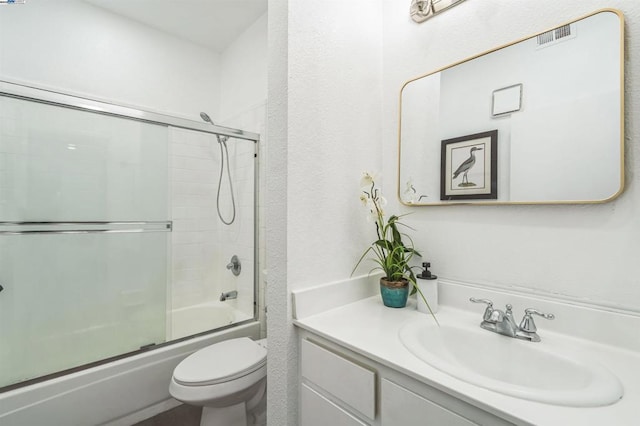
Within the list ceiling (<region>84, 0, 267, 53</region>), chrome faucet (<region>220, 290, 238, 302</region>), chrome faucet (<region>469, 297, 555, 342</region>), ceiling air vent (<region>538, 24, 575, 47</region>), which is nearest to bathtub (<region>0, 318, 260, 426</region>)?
chrome faucet (<region>220, 290, 238, 302</region>)

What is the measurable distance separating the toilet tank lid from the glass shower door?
18.5 inches

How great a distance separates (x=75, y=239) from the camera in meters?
1.56

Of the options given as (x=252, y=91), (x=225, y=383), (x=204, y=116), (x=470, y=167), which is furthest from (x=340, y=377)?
(x=204, y=116)

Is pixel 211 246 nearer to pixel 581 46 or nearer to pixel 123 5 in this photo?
pixel 123 5

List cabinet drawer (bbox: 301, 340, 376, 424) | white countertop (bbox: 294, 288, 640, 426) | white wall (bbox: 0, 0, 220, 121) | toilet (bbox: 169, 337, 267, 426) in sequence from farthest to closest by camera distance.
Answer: white wall (bbox: 0, 0, 220, 121), toilet (bbox: 169, 337, 267, 426), cabinet drawer (bbox: 301, 340, 376, 424), white countertop (bbox: 294, 288, 640, 426)

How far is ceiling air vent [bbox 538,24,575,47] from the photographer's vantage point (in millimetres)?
812

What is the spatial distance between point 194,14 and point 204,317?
2.31 m

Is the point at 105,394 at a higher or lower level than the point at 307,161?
lower

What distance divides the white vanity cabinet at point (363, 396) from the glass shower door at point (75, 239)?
3.98 feet

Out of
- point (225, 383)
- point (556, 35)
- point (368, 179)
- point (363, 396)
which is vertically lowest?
point (225, 383)

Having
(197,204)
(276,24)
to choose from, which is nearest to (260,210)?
(197,204)

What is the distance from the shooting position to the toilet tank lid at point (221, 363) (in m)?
1.18

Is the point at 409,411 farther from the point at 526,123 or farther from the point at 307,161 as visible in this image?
the point at 526,123

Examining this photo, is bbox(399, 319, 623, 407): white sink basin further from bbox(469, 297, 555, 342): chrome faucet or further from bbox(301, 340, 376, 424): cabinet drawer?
bbox(301, 340, 376, 424): cabinet drawer
